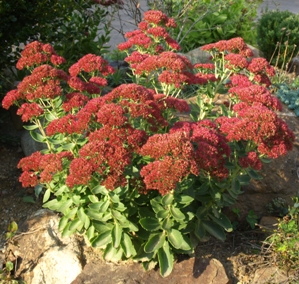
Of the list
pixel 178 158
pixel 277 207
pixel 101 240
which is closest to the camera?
pixel 178 158

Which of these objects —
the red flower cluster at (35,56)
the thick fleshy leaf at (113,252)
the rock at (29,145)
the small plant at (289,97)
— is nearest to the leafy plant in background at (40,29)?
the rock at (29,145)

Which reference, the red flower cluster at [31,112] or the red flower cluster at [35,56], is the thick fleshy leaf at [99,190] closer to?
the red flower cluster at [31,112]

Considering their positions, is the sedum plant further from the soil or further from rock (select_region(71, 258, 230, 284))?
the soil

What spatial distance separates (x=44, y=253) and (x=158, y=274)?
0.97 metres

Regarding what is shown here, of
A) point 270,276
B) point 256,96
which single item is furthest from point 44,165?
point 270,276

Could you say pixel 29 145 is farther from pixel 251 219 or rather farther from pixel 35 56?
pixel 251 219

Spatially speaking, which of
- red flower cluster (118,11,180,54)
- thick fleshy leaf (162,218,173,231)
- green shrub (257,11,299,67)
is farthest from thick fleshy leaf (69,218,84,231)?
green shrub (257,11,299,67)

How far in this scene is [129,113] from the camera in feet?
9.08

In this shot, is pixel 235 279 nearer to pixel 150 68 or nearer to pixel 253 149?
pixel 253 149

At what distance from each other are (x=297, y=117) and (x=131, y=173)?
10.1ft

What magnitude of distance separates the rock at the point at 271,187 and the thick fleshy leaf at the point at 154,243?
111 centimetres

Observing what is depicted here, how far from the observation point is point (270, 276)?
3070 mm

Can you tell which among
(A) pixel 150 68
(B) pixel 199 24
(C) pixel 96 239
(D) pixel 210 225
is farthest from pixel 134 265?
(B) pixel 199 24

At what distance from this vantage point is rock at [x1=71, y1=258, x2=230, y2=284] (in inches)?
116
